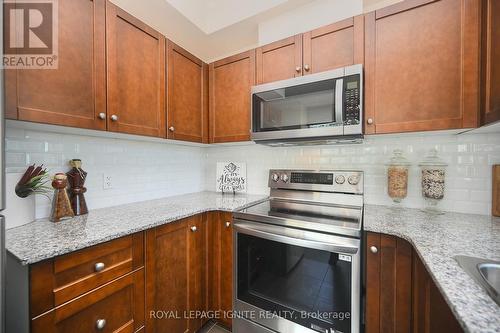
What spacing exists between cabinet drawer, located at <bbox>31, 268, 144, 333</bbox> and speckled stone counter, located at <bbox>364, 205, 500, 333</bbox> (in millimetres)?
1241

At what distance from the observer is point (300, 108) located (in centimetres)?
148

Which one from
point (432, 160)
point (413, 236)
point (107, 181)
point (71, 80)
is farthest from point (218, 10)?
point (413, 236)

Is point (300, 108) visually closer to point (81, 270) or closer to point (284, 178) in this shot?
point (284, 178)

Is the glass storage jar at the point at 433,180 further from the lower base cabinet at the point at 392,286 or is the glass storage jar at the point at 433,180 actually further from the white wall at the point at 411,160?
the lower base cabinet at the point at 392,286

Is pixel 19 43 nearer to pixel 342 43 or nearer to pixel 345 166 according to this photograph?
pixel 342 43

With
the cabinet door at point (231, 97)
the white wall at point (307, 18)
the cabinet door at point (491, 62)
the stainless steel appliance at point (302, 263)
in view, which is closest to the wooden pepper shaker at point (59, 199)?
the stainless steel appliance at point (302, 263)

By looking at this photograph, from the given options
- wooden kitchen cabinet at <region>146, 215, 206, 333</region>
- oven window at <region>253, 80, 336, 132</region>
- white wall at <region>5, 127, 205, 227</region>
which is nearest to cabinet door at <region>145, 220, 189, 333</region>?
wooden kitchen cabinet at <region>146, 215, 206, 333</region>

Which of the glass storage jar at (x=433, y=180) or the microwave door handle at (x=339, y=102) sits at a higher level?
the microwave door handle at (x=339, y=102)

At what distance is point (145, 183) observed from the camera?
1.83 m

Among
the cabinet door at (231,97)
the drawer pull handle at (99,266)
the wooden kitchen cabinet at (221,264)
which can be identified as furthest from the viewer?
the cabinet door at (231,97)

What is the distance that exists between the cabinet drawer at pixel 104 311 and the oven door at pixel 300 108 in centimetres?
123

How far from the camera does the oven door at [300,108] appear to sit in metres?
1.35

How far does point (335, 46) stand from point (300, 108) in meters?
0.47

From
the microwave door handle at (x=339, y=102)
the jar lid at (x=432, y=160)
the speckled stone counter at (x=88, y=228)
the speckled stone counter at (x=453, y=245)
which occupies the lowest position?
the speckled stone counter at (x=453, y=245)
